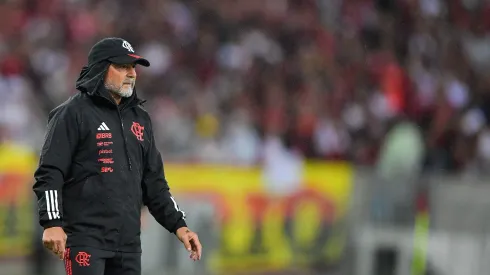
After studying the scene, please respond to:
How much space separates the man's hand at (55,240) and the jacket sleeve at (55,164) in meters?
0.04

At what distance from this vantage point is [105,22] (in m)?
16.6

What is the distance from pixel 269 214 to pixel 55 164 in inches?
353

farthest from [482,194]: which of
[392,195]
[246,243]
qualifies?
[246,243]

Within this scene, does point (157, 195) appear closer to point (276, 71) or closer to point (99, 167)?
point (99, 167)

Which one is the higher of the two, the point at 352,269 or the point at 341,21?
the point at 341,21

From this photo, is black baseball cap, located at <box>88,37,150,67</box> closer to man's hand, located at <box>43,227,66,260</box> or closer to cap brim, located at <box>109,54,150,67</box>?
cap brim, located at <box>109,54,150,67</box>

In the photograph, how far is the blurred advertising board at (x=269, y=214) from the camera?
1455cm

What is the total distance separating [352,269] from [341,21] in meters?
5.62

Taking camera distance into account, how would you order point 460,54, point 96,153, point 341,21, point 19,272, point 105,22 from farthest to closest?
point 341,21 → point 460,54 → point 105,22 → point 19,272 → point 96,153

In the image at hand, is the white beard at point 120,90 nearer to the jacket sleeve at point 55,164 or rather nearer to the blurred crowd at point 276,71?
the jacket sleeve at point 55,164

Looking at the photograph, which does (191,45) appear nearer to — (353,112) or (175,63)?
(175,63)

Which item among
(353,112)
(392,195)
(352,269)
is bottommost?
(352,269)

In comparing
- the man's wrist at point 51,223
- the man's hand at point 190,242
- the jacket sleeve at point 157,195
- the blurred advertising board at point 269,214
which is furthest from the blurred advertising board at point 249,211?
the man's wrist at point 51,223

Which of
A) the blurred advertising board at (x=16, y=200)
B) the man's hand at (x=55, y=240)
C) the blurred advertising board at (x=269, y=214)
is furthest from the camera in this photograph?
the blurred advertising board at (x=269, y=214)
